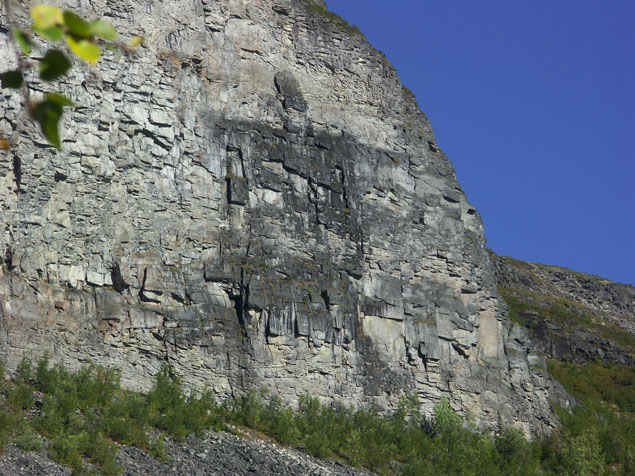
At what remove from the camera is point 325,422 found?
2989 centimetres

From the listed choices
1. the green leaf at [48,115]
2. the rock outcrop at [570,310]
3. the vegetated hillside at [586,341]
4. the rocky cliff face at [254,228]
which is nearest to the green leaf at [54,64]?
the green leaf at [48,115]

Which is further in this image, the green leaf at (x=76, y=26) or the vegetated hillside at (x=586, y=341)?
the vegetated hillside at (x=586, y=341)

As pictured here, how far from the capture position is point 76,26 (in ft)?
11.8

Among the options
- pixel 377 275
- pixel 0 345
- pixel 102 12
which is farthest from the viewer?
pixel 377 275

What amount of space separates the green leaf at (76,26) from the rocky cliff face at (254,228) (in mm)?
23976

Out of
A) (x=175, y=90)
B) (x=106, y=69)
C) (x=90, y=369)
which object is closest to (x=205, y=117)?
(x=175, y=90)

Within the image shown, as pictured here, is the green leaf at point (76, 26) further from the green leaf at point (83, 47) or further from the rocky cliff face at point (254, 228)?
the rocky cliff face at point (254, 228)

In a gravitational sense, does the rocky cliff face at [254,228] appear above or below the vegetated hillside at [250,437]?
above

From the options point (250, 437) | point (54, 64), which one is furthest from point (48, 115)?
Answer: point (250, 437)

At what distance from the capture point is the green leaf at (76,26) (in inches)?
140

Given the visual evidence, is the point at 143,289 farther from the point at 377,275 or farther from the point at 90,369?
the point at 377,275

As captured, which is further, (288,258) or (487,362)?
(487,362)

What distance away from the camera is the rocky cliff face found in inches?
1133

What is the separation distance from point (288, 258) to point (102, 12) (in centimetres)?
1062
